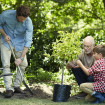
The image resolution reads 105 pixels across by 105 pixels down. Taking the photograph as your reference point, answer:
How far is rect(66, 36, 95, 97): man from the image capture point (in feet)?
16.6

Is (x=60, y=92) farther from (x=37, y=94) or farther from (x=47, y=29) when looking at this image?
(x=47, y=29)

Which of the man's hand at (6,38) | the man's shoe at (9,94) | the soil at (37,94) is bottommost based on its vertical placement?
the soil at (37,94)

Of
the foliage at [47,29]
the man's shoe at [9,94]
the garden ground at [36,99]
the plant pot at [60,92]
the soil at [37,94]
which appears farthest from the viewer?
the foliage at [47,29]

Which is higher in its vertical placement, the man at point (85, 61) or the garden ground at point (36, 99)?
the man at point (85, 61)

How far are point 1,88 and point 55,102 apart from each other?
6.26 feet

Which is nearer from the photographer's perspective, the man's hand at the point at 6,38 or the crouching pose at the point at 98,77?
the crouching pose at the point at 98,77

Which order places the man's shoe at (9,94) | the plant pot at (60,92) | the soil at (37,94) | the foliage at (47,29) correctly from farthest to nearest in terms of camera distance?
the foliage at (47,29), the soil at (37,94), the man's shoe at (9,94), the plant pot at (60,92)

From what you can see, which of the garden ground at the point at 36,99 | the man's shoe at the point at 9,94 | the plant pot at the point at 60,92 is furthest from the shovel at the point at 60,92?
the man's shoe at the point at 9,94

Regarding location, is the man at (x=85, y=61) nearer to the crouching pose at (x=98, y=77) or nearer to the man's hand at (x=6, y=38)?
the crouching pose at (x=98, y=77)

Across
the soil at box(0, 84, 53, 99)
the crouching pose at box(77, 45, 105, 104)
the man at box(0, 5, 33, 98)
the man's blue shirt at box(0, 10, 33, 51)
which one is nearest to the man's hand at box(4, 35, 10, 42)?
the man at box(0, 5, 33, 98)

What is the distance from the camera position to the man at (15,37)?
5113 millimetres

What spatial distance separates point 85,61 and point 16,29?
1.59 meters

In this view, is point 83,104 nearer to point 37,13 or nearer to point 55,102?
point 55,102

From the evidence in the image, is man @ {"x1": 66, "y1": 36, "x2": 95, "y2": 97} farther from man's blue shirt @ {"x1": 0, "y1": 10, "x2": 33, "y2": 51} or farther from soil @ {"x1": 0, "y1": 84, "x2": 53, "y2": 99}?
man's blue shirt @ {"x1": 0, "y1": 10, "x2": 33, "y2": 51}
